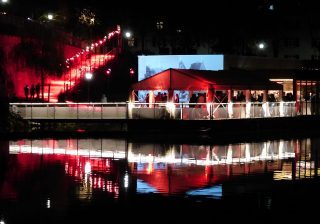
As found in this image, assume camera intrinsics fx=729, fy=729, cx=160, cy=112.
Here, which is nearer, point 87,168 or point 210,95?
point 87,168

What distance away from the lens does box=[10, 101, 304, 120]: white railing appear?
1494 inches

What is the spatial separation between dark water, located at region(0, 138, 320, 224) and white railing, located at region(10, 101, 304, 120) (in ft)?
26.5

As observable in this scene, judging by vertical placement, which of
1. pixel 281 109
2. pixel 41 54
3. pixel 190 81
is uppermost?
pixel 41 54

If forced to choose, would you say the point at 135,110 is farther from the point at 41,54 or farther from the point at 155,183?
the point at 155,183

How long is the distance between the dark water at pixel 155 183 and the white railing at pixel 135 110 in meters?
8.08

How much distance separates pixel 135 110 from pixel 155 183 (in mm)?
20309

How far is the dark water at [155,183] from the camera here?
1416 cm

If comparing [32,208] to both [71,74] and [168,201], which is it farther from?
[71,74]

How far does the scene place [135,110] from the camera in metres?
38.6

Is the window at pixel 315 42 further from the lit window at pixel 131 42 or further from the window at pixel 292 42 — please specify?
the lit window at pixel 131 42

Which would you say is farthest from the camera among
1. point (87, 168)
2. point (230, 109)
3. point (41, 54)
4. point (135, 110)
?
point (41, 54)

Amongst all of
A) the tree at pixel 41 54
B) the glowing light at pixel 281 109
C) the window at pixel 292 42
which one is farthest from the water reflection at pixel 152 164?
the window at pixel 292 42

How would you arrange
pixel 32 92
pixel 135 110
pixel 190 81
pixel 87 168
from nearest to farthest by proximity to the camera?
pixel 87 168
pixel 135 110
pixel 190 81
pixel 32 92

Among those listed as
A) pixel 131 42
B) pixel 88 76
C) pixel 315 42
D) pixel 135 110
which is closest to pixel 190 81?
pixel 135 110
